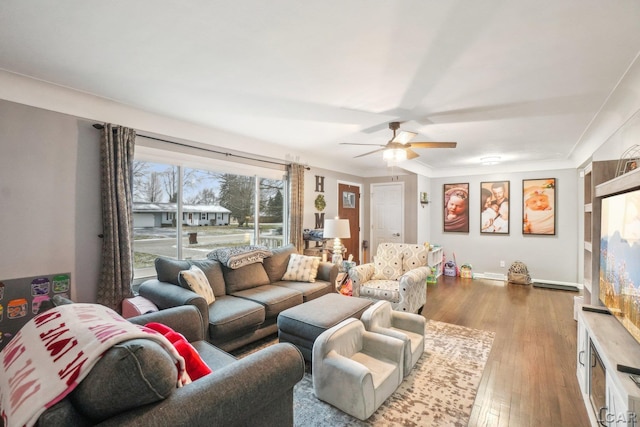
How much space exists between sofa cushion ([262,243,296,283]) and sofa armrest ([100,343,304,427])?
2335 millimetres

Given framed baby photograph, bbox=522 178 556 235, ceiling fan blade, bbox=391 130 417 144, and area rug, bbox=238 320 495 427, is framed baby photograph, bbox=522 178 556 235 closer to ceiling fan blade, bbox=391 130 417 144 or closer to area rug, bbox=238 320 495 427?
area rug, bbox=238 320 495 427

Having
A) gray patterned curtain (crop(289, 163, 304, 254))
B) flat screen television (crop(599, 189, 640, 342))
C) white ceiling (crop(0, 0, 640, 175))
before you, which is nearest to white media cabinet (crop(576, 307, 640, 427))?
flat screen television (crop(599, 189, 640, 342))

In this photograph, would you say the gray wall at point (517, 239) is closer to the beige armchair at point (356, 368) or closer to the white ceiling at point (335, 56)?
the white ceiling at point (335, 56)

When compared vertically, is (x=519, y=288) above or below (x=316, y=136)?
below

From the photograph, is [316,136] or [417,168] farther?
[417,168]

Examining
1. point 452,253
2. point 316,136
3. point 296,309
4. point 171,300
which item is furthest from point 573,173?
point 171,300

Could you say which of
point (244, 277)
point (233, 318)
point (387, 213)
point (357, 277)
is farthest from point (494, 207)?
point (233, 318)

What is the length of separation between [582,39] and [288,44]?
174 cm

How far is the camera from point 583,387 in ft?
6.99

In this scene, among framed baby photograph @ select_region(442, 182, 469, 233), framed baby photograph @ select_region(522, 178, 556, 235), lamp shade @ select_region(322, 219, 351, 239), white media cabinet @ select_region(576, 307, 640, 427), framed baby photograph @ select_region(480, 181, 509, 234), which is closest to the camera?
white media cabinet @ select_region(576, 307, 640, 427)

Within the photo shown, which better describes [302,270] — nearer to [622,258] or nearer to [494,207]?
[622,258]

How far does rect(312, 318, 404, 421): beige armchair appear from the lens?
185cm

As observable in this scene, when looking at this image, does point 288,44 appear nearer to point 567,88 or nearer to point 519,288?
point 567,88

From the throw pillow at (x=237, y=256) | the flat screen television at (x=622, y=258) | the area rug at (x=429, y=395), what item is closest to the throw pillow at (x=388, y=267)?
the area rug at (x=429, y=395)
